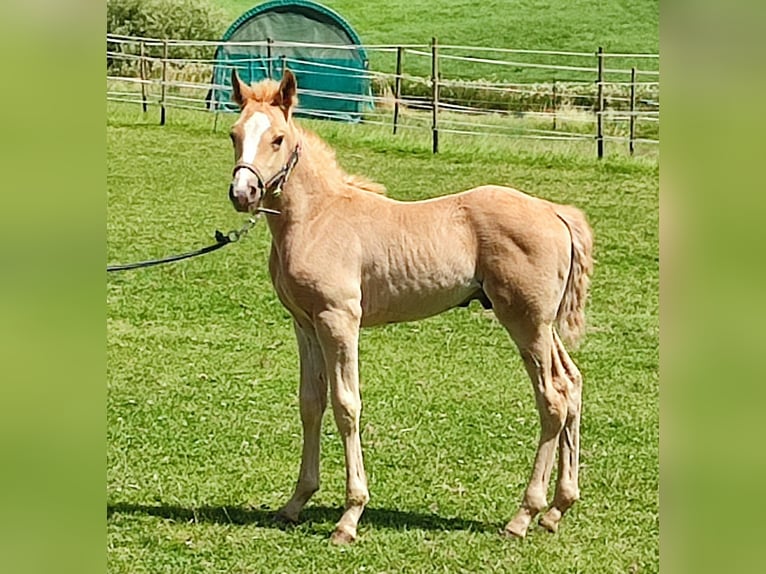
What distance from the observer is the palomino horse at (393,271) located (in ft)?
14.7

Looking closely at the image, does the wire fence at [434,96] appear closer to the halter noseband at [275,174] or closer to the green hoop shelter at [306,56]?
the green hoop shelter at [306,56]

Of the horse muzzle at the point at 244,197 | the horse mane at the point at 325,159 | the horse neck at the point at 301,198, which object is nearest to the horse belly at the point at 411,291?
the horse neck at the point at 301,198

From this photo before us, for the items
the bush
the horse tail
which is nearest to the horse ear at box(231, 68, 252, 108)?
the horse tail

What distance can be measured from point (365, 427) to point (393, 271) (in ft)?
6.82

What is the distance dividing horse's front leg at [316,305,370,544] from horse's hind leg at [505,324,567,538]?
71 cm

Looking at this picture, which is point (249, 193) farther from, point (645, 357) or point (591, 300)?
point (591, 300)

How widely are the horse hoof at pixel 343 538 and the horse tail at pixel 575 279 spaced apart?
1.34 m

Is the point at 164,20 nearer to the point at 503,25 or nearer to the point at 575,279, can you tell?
the point at 503,25

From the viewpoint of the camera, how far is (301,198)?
4.66m

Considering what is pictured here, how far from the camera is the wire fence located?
1828 cm

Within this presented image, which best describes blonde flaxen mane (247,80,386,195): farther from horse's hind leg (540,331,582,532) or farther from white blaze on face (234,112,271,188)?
horse's hind leg (540,331,582,532)
